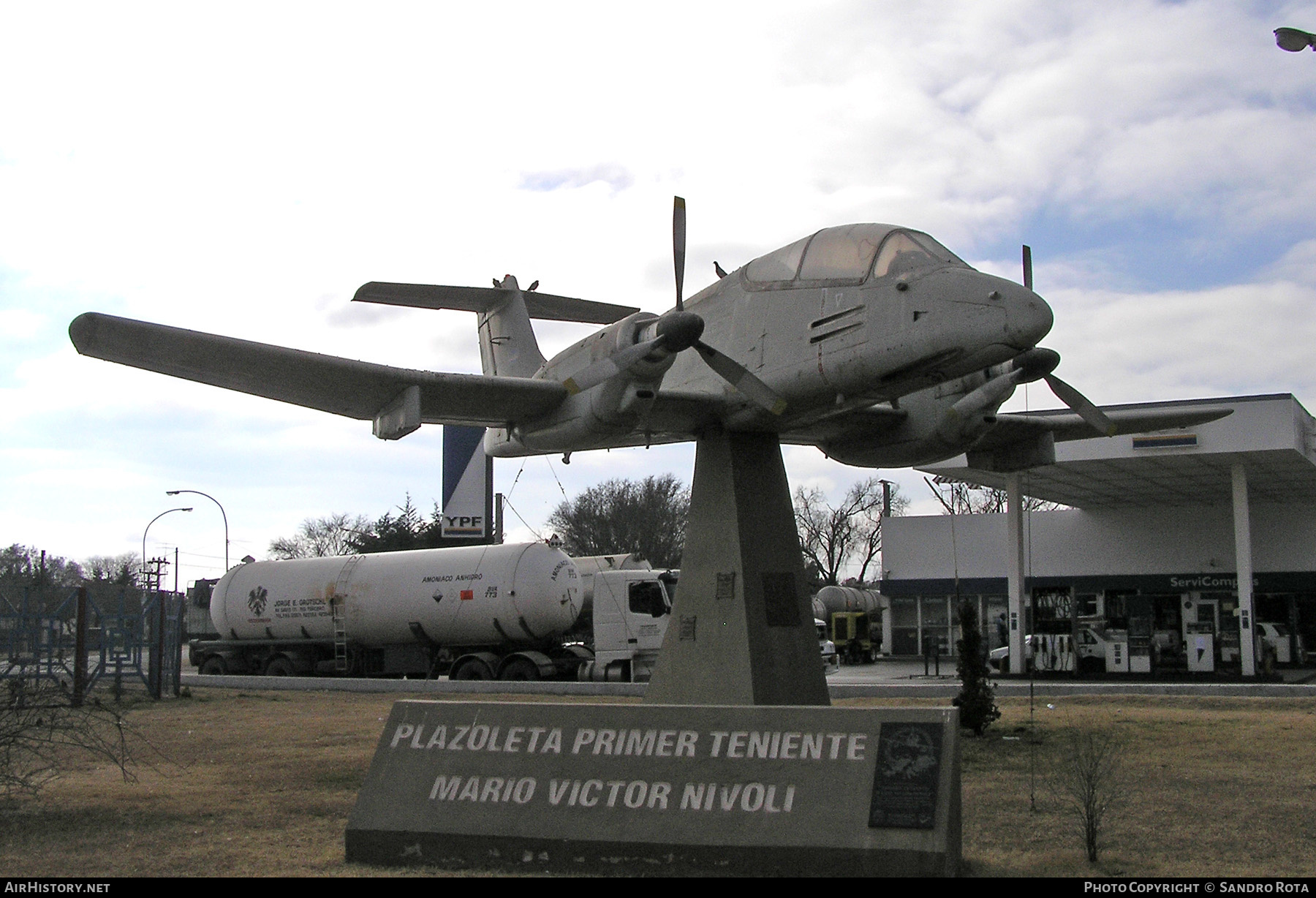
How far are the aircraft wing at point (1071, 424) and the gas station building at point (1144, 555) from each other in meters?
9.11

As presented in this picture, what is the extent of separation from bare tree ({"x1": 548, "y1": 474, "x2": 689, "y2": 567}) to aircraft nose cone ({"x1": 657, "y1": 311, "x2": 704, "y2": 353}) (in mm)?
55503

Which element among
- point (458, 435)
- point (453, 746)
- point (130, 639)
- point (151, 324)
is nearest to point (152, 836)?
point (453, 746)

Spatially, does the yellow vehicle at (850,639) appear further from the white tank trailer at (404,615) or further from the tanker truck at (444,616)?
the white tank trailer at (404,615)

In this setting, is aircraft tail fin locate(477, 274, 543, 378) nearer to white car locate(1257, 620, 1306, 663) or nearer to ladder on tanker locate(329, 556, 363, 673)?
ladder on tanker locate(329, 556, 363, 673)

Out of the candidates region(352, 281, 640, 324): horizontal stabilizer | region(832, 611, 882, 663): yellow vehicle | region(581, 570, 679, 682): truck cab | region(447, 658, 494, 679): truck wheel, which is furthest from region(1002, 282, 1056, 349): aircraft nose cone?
region(832, 611, 882, 663): yellow vehicle

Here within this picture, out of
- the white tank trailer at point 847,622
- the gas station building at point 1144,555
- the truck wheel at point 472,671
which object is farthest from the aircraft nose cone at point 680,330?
the white tank trailer at point 847,622

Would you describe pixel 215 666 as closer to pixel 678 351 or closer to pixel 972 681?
pixel 972 681

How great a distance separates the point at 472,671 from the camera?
26.4 m

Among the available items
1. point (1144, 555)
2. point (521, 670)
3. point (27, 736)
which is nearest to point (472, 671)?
point (521, 670)

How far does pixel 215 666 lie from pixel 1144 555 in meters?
29.4

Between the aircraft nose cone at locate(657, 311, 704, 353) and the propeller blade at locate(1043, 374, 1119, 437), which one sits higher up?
the aircraft nose cone at locate(657, 311, 704, 353)

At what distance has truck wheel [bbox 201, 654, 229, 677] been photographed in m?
31.1

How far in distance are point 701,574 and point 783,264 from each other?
3675mm
